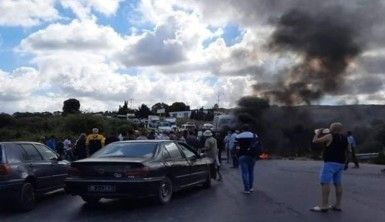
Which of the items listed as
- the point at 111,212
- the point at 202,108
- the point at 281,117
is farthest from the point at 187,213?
the point at 202,108

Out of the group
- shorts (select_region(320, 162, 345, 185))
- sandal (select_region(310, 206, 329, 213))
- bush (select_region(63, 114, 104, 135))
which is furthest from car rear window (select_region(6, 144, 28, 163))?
bush (select_region(63, 114, 104, 135))

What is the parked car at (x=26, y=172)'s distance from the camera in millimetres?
10711

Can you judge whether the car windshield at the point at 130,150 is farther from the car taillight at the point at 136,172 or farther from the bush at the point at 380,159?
the bush at the point at 380,159

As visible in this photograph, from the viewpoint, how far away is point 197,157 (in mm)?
14117

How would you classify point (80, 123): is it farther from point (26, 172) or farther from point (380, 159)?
point (26, 172)

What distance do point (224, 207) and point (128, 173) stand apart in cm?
198

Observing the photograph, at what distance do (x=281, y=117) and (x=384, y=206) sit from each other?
123ft

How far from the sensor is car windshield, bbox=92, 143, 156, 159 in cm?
1172

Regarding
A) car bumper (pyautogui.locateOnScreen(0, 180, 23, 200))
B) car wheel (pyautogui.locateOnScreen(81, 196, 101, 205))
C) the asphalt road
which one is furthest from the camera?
car wheel (pyautogui.locateOnScreen(81, 196, 101, 205))

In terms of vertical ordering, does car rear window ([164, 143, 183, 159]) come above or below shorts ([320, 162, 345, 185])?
above

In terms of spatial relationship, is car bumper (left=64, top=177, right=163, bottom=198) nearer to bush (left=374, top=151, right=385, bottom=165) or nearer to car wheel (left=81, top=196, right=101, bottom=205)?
car wheel (left=81, top=196, right=101, bottom=205)

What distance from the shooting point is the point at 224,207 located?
1122cm

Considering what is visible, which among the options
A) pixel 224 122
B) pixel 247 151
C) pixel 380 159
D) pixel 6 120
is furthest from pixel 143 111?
pixel 247 151

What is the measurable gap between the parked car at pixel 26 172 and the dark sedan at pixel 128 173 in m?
0.78
